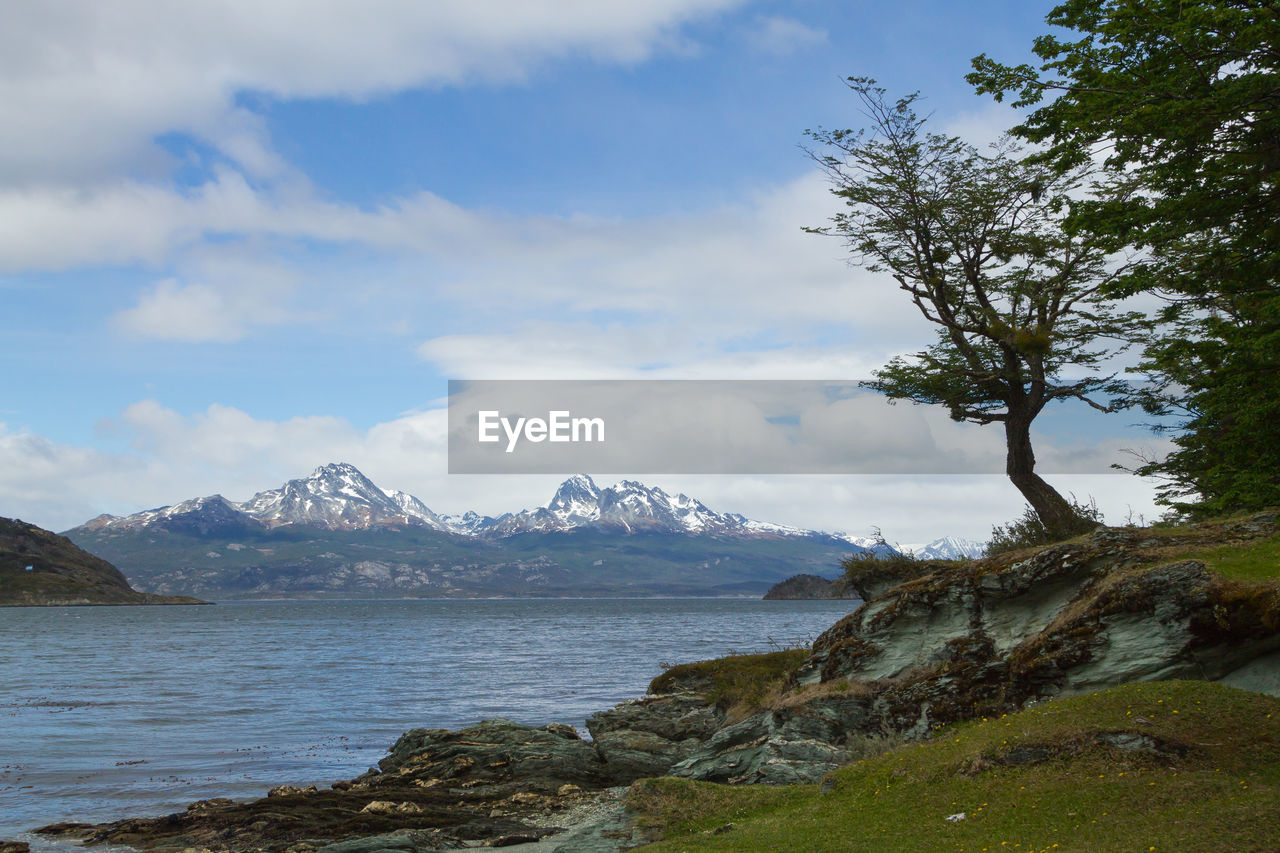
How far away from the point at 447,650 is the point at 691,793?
73.4 metres

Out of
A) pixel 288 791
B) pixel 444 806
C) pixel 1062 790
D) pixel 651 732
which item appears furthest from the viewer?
pixel 651 732

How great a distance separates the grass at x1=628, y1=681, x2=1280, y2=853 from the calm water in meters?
18.2

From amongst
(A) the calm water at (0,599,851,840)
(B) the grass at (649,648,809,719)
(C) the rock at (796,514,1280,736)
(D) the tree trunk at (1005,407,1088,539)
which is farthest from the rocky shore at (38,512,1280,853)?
(D) the tree trunk at (1005,407,1088,539)

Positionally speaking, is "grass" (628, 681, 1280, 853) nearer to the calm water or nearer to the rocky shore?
the rocky shore

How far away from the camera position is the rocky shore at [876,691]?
56.0ft

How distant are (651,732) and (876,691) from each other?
9493 millimetres

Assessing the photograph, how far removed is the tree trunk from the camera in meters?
31.1

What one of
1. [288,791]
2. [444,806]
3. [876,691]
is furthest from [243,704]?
[876,691]

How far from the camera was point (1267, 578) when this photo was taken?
16328 millimetres

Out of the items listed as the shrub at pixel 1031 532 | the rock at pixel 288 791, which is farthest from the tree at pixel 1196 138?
the rock at pixel 288 791

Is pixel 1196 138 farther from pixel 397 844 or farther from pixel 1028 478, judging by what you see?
pixel 397 844

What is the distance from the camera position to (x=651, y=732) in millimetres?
29062

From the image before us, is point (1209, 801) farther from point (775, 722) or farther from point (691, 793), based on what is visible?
point (775, 722)

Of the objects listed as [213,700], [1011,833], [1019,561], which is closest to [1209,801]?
[1011,833]
